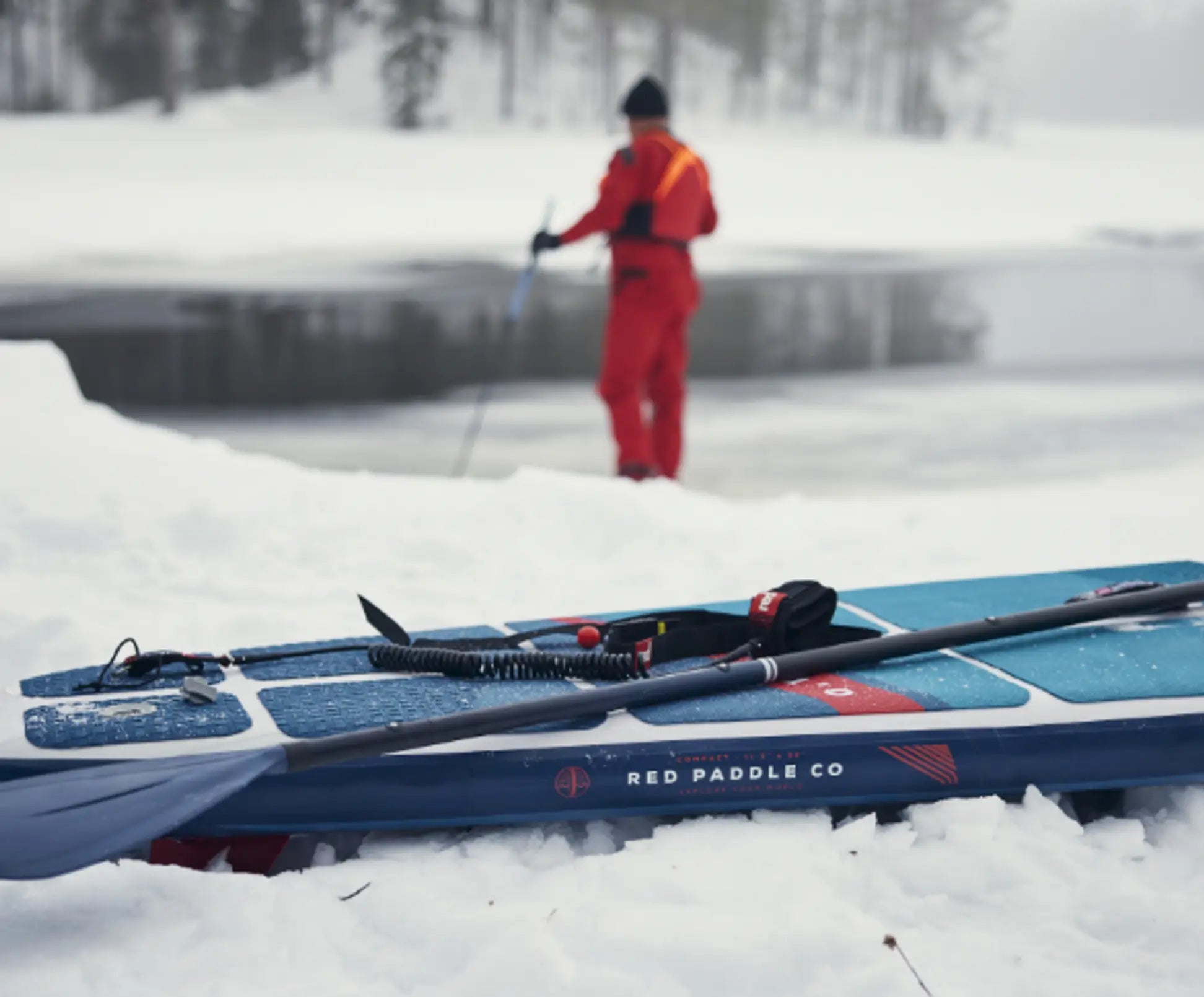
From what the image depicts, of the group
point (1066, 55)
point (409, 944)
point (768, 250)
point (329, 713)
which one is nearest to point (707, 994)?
point (409, 944)

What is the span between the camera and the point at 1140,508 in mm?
4871

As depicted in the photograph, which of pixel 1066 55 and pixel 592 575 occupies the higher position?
pixel 1066 55

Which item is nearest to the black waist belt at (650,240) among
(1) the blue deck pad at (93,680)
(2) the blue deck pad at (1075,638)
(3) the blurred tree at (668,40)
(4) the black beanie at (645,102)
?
(4) the black beanie at (645,102)

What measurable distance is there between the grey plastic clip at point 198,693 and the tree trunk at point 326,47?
25.9 m

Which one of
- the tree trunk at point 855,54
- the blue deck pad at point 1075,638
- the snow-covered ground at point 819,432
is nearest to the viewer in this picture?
the blue deck pad at point 1075,638

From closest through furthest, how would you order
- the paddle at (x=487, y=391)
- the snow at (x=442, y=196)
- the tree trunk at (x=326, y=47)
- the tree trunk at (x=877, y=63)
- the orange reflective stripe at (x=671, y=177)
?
the orange reflective stripe at (x=671, y=177), the paddle at (x=487, y=391), the snow at (x=442, y=196), the tree trunk at (x=326, y=47), the tree trunk at (x=877, y=63)

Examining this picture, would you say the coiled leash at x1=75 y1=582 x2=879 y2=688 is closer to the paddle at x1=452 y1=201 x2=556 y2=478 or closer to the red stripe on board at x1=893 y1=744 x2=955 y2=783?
the red stripe on board at x1=893 y1=744 x2=955 y2=783

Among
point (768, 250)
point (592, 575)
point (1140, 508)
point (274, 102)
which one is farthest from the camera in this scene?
point (274, 102)

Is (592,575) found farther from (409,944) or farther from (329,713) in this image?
(409,944)

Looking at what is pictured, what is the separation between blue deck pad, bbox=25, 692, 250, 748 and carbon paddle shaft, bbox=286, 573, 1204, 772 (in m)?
0.25

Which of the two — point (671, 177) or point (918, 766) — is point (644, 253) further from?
point (918, 766)

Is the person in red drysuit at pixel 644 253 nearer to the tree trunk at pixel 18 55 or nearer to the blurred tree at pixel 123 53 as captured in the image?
the blurred tree at pixel 123 53

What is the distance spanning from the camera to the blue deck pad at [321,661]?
2.58m

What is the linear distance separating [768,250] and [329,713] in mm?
14187
